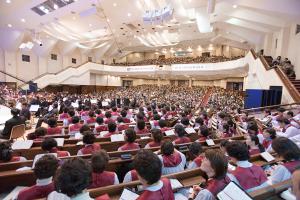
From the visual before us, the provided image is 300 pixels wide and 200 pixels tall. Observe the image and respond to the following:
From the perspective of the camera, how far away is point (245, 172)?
218 cm

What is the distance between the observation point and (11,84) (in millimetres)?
18891

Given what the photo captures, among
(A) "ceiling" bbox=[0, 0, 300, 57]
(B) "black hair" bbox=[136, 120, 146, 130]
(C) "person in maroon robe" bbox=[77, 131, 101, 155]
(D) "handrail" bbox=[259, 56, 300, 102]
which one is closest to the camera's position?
(C) "person in maroon robe" bbox=[77, 131, 101, 155]

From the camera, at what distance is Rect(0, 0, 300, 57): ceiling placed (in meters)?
11.8

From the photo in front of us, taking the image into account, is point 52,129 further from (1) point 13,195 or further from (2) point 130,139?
(1) point 13,195

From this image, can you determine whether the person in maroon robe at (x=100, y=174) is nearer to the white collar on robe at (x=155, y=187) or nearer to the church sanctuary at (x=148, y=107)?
the church sanctuary at (x=148, y=107)

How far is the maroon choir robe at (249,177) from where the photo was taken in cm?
214

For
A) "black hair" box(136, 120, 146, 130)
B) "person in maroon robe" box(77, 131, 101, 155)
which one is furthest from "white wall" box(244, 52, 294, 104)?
"person in maroon robe" box(77, 131, 101, 155)

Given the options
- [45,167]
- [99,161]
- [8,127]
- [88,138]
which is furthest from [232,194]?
[8,127]

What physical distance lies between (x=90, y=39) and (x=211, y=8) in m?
14.9

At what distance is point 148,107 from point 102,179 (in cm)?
792

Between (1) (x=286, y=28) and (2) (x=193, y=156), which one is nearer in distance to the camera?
(2) (x=193, y=156)

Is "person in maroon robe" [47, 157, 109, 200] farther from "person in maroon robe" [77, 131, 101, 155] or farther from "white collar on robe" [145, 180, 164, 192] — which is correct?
"person in maroon robe" [77, 131, 101, 155]

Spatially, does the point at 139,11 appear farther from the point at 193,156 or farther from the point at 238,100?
the point at 193,156

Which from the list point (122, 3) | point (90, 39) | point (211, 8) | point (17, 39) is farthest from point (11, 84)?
point (211, 8)
